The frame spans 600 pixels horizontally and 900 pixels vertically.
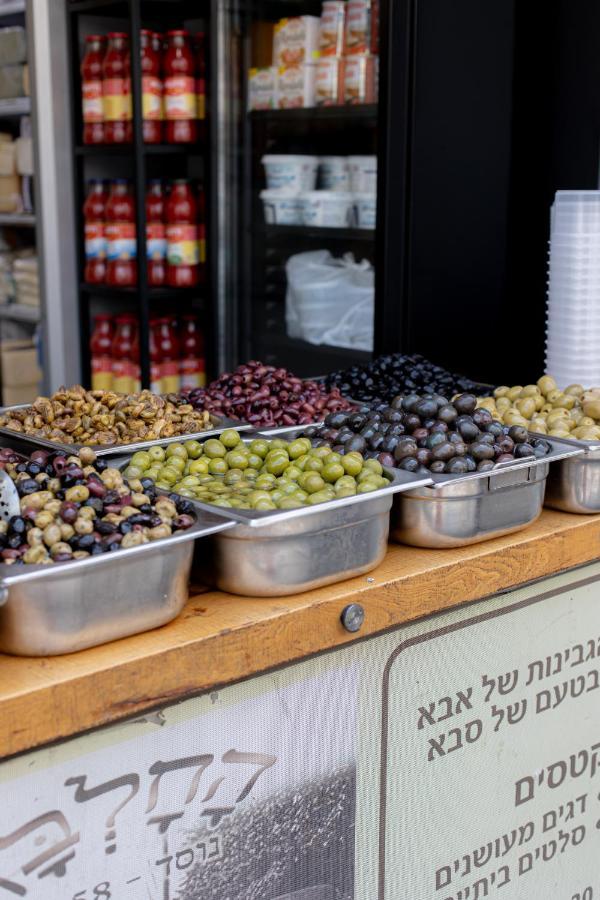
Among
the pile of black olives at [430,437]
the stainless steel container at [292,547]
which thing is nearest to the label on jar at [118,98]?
the pile of black olives at [430,437]

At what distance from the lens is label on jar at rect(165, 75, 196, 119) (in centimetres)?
384

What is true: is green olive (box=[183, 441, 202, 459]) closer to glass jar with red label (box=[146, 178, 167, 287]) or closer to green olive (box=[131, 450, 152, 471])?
green olive (box=[131, 450, 152, 471])

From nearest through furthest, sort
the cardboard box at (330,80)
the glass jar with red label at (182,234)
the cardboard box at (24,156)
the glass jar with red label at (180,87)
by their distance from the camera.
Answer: the cardboard box at (330,80) → the glass jar with red label at (180,87) → the glass jar with red label at (182,234) → the cardboard box at (24,156)

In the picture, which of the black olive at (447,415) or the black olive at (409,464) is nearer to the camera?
the black olive at (409,464)

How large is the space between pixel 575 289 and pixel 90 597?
1.62 meters

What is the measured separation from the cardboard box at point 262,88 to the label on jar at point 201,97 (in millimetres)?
187

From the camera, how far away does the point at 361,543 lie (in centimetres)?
159

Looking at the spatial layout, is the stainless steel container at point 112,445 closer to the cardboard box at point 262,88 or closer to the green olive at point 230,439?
the green olive at point 230,439

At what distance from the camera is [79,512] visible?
4.60 ft

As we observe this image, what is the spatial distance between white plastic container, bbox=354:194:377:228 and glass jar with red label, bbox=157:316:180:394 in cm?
94

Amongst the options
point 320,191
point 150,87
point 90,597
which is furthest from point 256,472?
point 150,87

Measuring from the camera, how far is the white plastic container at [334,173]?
3582 mm

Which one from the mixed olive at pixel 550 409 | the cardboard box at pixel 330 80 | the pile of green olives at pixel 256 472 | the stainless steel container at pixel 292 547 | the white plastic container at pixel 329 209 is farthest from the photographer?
the white plastic container at pixel 329 209

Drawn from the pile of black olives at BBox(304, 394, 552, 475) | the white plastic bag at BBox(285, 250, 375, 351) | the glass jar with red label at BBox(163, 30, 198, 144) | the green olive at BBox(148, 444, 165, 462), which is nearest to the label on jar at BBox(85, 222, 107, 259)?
the glass jar with red label at BBox(163, 30, 198, 144)
